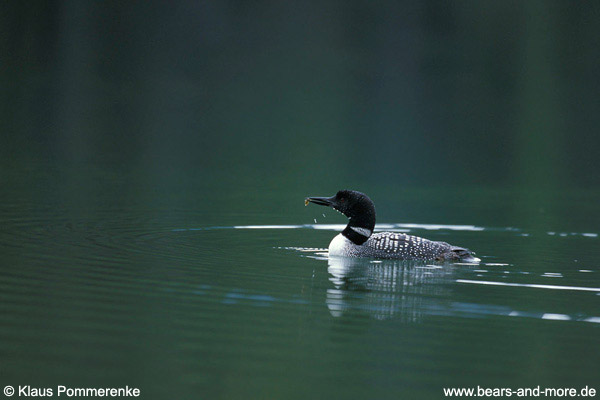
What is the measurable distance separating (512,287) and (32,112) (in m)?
39.4

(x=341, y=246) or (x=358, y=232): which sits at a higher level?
(x=358, y=232)

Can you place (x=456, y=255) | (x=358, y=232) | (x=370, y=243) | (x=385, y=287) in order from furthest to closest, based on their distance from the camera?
(x=358, y=232)
(x=370, y=243)
(x=456, y=255)
(x=385, y=287)

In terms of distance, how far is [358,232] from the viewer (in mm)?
10812

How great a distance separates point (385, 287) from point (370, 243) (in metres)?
1.84

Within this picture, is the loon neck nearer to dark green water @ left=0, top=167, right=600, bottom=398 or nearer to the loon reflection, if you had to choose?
the loon reflection

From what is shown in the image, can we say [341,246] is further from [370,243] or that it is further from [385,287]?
[385,287]

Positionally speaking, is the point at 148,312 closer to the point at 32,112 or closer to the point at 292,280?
the point at 292,280

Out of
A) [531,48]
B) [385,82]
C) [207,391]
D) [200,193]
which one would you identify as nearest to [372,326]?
[207,391]

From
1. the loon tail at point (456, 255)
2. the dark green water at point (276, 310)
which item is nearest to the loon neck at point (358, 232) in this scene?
the dark green water at point (276, 310)

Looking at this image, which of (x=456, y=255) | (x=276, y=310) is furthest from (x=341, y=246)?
Answer: (x=276, y=310)

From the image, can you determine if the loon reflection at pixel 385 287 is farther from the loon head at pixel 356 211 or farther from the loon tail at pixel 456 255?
the loon head at pixel 356 211

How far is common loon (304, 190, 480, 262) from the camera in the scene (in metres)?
10.4

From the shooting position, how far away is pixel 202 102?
5572 cm

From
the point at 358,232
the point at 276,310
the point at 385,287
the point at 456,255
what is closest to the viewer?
the point at 276,310
